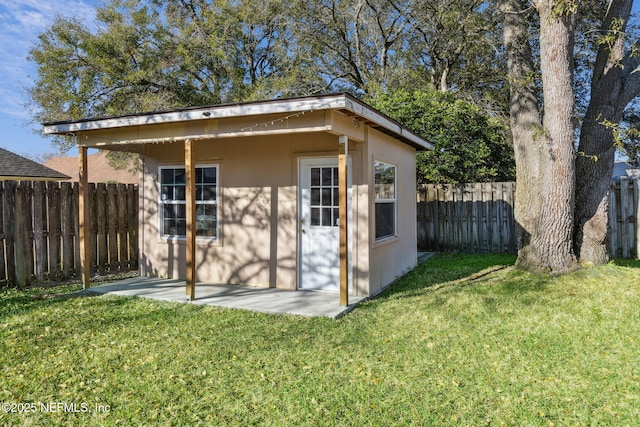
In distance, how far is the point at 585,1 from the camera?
8883 mm

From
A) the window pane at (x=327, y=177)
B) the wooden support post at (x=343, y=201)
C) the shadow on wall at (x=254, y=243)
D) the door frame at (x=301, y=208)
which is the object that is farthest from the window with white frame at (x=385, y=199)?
the wooden support post at (x=343, y=201)

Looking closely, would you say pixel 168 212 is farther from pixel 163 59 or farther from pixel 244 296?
pixel 163 59

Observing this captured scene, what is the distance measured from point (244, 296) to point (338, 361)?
255 centimetres

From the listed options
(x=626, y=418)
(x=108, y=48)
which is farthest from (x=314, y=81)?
(x=626, y=418)

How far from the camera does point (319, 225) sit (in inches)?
246

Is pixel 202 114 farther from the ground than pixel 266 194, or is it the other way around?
pixel 202 114

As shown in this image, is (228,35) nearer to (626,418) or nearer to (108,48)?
(108,48)

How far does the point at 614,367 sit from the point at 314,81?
1399 centimetres

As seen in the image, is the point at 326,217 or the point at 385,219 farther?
the point at 385,219

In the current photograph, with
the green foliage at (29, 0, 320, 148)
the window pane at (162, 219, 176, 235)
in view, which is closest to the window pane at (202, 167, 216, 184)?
the window pane at (162, 219, 176, 235)

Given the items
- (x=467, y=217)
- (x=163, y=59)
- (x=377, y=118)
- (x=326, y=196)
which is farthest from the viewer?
(x=163, y=59)

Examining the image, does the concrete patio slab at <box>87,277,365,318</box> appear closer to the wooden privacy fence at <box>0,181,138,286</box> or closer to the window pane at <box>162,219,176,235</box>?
the window pane at <box>162,219,176,235</box>

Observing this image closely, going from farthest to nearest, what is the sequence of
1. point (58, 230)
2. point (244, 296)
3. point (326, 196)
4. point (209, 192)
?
point (58, 230)
point (209, 192)
point (326, 196)
point (244, 296)

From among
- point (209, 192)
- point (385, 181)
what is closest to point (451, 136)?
point (385, 181)
